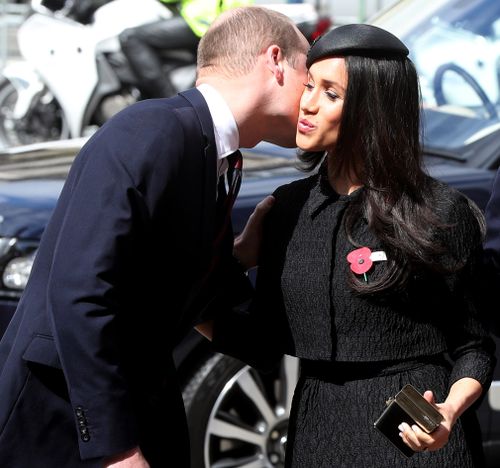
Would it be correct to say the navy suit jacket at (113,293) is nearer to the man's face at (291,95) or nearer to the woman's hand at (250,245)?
the man's face at (291,95)

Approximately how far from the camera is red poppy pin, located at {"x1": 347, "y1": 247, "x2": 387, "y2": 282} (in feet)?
8.17

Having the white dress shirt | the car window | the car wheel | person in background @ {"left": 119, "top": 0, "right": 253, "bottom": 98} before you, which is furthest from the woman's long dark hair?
person in background @ {"left": 119, "top": 0, "right": 253, "bottom": 98}

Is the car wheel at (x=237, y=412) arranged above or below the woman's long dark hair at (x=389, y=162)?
below

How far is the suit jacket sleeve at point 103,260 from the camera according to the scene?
2.19 metres

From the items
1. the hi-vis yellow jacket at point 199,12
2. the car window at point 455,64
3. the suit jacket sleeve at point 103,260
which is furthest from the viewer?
the hi-vis yellow jacket at point 199,12

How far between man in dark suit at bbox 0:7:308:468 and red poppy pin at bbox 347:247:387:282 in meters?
0.29

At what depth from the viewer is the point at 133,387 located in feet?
7.77

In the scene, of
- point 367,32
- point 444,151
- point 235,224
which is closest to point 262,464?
point 235,224

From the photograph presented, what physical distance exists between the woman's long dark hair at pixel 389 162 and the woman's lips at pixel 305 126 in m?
0.06

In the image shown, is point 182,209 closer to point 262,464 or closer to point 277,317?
point 277,317

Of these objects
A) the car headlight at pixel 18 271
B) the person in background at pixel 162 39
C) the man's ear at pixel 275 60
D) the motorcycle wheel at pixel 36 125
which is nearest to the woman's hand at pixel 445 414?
the man's ear at pixel 275 60

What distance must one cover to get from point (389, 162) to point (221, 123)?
362 mm

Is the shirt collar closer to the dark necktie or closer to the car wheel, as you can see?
the dark necktie

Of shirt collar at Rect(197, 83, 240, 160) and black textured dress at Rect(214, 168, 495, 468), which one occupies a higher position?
shirt collar at Rect(197, 83, 240, 160)
